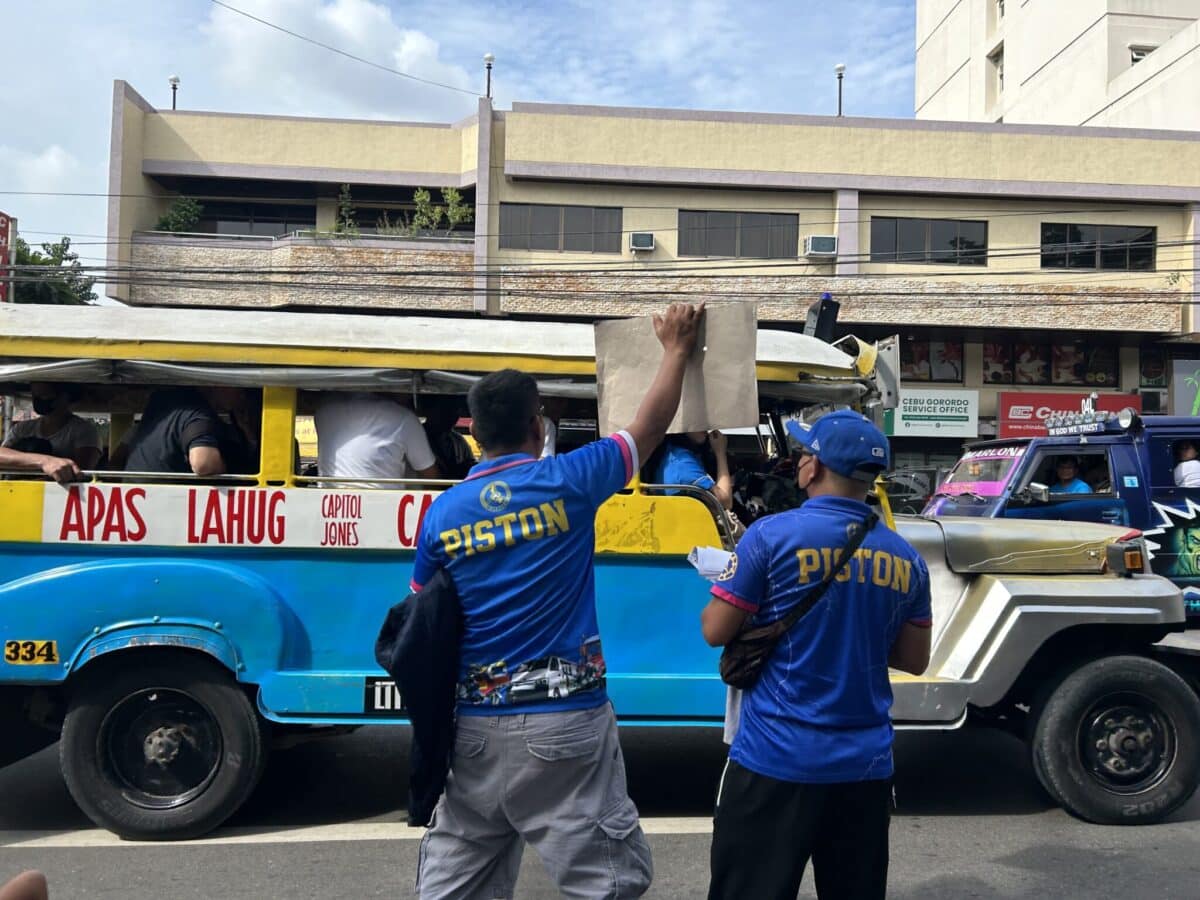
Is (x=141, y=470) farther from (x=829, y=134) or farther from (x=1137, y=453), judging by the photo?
(x=829, y=134)

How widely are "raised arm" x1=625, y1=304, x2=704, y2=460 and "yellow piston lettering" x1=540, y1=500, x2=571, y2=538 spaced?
32cm

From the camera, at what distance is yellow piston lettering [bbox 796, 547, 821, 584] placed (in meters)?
2.56

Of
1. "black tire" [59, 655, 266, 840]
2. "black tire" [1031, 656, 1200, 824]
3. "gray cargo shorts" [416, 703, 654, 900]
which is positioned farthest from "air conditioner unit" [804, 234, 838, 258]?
"gray cargo shorts" [416, 703, 654, 900]

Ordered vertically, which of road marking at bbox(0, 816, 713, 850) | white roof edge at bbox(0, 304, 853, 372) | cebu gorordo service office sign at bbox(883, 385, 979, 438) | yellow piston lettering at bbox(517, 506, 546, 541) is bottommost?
road marking at bbox(0, 816, 713, 850)

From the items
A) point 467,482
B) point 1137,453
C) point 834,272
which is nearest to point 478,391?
point 467,482

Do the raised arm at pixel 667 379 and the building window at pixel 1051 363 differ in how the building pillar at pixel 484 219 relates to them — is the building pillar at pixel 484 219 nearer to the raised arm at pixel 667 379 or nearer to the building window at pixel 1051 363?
the building window at pixel 1051 363

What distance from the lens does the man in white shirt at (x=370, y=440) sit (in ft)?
15.4

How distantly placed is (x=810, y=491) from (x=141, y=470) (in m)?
3.24

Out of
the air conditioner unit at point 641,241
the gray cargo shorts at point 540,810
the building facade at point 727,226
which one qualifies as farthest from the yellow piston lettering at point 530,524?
the air conditioner unit at point 641,241

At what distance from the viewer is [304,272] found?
73.6 feet

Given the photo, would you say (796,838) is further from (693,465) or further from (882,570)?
(693,465)

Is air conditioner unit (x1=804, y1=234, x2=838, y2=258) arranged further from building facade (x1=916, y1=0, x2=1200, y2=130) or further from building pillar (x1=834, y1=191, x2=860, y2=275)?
building facade (x1=916, y1=0, x2=1200, y2=130)

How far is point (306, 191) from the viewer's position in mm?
25219

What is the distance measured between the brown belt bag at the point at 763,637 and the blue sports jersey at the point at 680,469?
2008 mm
